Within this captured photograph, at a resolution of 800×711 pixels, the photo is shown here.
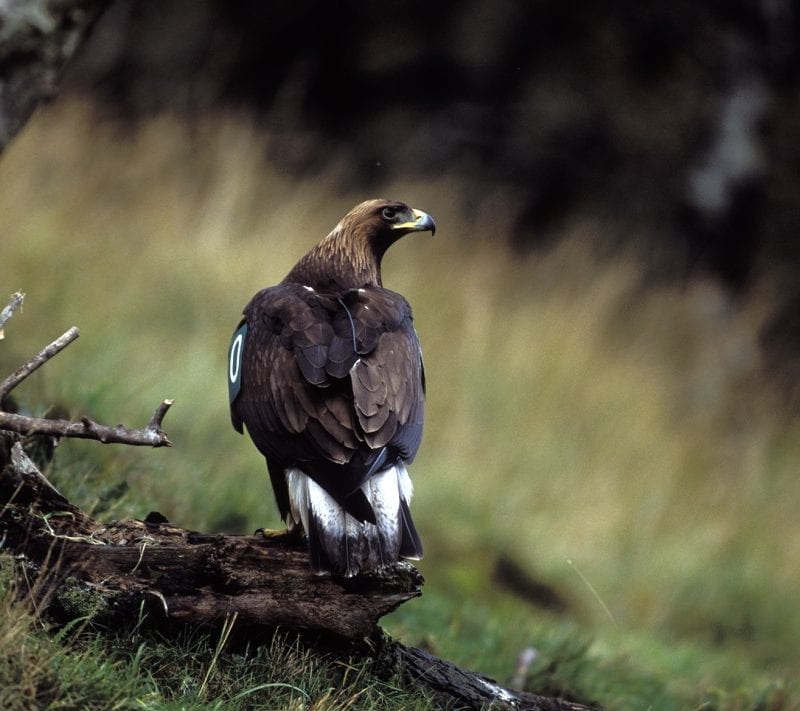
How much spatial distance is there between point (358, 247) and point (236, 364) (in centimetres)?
91

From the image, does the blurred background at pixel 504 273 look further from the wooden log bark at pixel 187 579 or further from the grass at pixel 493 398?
the wooden log bark at pixel 187 579

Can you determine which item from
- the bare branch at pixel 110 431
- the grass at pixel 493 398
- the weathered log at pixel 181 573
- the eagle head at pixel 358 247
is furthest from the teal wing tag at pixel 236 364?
the bare branch at pixel 110 431

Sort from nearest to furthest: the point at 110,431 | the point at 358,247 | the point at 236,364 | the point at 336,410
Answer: the point at 110,431, the point at 336,410, the point at 236,364, the point at 358,247

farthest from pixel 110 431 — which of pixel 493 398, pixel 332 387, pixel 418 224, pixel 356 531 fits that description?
pixel 493 398

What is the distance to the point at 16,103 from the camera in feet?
17.1

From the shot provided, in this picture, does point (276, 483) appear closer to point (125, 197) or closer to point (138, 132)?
point (125, 197)

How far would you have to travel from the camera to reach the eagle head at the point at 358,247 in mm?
4656

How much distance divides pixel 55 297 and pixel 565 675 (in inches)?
130

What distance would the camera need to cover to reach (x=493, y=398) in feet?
25.1

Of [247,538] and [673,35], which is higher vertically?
[673,35]

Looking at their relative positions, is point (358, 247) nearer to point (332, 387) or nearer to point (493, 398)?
point (332, 387)

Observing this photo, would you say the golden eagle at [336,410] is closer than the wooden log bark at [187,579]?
No

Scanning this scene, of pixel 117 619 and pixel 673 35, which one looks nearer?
pixel 117 619

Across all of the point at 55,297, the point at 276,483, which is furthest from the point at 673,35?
the point at 276,483
